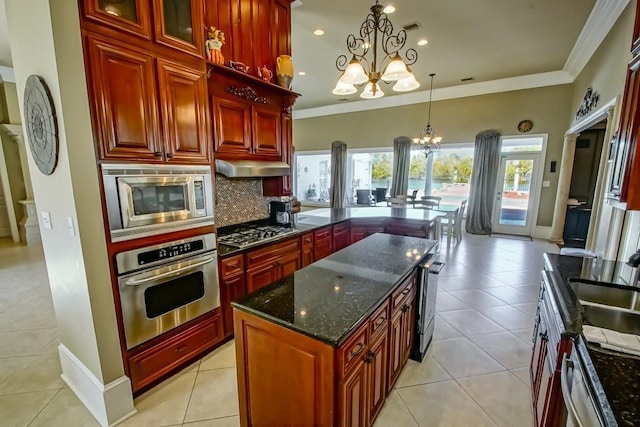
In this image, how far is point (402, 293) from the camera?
71.2 inches

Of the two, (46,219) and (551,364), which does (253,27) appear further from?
(551,364)

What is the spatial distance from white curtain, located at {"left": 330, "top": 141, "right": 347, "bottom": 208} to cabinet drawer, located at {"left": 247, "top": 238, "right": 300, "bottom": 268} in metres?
6.31

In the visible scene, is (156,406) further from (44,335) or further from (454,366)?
(454,366)

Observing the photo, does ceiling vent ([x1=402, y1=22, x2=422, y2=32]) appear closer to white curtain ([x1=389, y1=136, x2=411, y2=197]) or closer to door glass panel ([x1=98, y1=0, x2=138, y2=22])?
door glass panel ([x1=98, y1=0, x2=138, y2=22])

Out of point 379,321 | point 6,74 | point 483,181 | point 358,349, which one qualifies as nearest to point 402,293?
point 379,321

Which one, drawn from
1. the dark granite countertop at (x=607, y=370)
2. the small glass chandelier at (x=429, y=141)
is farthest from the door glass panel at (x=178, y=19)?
the small glass chandelier at (x=429, y=141)

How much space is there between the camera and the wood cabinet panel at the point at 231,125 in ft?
8.25

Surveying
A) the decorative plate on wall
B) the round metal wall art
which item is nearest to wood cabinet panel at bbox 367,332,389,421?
the round metal wall art

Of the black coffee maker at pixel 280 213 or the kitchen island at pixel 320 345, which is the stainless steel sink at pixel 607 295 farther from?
the black coffee maker at pixel 280 213

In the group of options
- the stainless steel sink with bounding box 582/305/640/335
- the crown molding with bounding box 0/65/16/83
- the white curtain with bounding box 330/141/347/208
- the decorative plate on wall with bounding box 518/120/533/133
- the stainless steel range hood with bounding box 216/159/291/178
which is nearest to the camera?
the stainless steel sink with bounding box 582/305/640/335

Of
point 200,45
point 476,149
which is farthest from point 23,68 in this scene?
point 476,149

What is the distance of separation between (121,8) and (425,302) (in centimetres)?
280

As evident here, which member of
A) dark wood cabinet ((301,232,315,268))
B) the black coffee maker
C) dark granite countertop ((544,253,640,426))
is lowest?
dark wood cabinet ((301,232,315,268))

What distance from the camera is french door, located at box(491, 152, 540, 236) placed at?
652 centimetres
